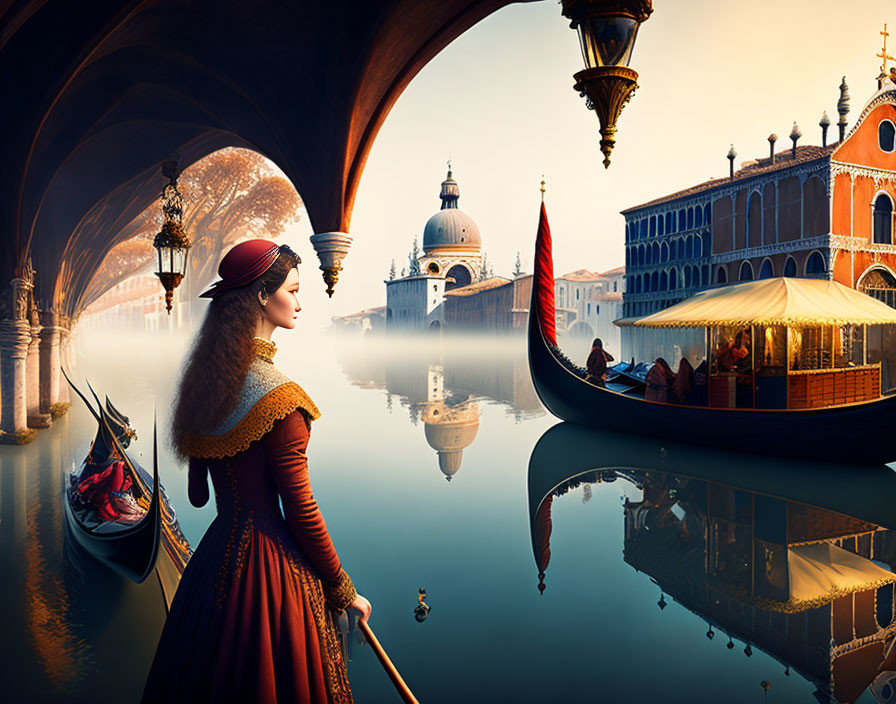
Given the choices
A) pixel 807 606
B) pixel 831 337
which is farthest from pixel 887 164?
pixel 807 606

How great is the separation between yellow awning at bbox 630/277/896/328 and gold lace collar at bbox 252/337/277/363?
28.9 feet

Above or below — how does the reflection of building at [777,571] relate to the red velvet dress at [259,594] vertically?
below

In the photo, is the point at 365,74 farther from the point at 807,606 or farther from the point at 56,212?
the point at 56,212

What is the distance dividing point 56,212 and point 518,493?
392 inches

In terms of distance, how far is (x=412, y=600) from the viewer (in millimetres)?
4027

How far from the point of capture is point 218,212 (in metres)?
21.2

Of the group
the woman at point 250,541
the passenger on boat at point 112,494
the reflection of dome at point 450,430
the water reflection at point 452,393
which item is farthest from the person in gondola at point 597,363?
the woman at point 250,541

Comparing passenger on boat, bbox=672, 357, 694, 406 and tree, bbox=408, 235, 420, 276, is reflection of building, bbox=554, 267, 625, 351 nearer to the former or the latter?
tree, bbox=408, 235, 420, 276

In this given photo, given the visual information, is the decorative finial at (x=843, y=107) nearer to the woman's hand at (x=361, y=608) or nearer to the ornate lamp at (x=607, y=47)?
the ornate lamp at (x=607, y=47)

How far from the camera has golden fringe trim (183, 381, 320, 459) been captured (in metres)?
1.74

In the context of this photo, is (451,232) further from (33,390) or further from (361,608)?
(361,608)

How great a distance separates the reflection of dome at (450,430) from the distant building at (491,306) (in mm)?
27353

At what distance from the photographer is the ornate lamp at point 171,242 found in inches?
294

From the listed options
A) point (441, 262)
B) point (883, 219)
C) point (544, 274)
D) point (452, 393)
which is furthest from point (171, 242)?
point (441, 262)
